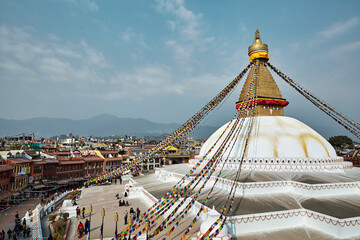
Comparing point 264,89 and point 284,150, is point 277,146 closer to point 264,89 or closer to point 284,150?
point 284,150

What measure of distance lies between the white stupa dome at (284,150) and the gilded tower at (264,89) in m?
1.63

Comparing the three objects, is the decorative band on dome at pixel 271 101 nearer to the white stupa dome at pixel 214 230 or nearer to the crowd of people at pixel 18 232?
the white stupa dome at pixel 214 230

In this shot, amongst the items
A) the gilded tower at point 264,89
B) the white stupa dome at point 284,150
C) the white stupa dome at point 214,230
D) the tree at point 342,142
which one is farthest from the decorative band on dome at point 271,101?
the tree at point 342,142

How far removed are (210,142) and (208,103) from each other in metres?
3.93

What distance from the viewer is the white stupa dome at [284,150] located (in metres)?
13.8

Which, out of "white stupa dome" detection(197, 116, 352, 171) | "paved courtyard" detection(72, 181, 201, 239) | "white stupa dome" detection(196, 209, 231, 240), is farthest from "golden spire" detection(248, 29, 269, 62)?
"white stupa dome" detection(196, 209, 231, 240)

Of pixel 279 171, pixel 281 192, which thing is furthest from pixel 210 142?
pixel 281 192

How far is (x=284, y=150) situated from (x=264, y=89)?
4.94 m

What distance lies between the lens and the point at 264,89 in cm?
1686

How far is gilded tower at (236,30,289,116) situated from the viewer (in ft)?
55.3

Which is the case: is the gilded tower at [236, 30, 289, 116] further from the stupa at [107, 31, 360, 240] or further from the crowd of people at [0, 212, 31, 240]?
the crowd of people at [0, 212, 31, 240]

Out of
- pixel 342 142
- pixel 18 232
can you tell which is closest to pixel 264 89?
pixel 18 232

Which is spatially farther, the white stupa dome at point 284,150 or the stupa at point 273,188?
the white stupa dome at point 284,150

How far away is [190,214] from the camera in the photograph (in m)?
10.8
